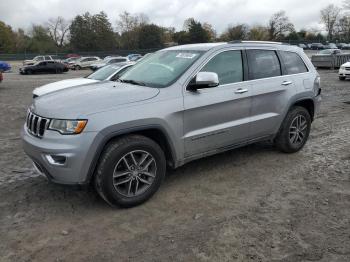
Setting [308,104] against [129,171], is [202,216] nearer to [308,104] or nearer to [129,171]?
[129,171]

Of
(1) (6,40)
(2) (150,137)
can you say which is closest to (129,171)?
(2) (150,137)

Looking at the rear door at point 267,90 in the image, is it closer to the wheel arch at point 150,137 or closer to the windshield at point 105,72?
the wheel arch at point 150,137

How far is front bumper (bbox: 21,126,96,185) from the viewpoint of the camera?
3.62 m

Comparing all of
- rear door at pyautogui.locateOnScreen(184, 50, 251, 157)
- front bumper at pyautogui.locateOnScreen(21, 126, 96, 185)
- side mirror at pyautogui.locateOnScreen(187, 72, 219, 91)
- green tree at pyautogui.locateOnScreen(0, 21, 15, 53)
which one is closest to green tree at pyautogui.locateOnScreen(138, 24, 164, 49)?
green tree at pyautogui.locateOnScreen(0, 21, 15, 53)

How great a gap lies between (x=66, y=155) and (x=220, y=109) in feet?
6.61

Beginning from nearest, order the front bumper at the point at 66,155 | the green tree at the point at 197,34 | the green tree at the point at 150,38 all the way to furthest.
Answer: the front bumper at the point at 66,155, the green tree at the point at 150,38, the green tree at the point at 197,34

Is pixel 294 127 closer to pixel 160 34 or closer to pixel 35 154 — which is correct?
pixel 35 154

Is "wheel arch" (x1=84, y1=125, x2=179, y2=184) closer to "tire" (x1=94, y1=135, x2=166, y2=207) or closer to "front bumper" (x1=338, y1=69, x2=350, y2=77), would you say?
"tire" (x1=94, y1=135, x2=166, y2=207)

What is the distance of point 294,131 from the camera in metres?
5.87

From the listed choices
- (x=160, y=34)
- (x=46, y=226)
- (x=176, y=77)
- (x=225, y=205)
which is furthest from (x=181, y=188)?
(x=160, y=34)

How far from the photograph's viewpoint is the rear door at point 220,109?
4.39 meters

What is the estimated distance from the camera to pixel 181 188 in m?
4.62

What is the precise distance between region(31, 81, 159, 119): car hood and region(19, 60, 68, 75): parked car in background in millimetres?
30093

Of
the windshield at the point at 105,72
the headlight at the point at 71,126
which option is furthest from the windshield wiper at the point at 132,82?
the windshield at the point at 105,72
